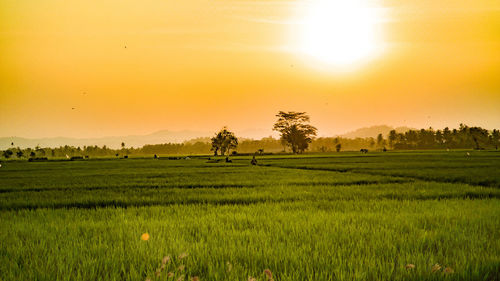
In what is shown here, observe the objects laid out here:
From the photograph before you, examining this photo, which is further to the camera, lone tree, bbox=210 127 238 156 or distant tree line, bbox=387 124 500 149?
distant tree line, bbox=387 124 500 149

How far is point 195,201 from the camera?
1237 cm

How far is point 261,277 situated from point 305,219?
13.1ft

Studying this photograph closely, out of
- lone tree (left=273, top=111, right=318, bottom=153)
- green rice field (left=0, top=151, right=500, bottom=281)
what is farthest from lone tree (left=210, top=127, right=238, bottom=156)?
green rice field (left=0, top=151, right=500, bottom=281)

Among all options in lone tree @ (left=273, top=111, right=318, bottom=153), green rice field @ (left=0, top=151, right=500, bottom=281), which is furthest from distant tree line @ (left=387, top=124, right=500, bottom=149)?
green rice field @ (left=0, top=151, right=500, bottom=281)

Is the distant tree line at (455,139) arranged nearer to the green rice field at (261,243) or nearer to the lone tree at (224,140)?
the lone tree at (224,140)

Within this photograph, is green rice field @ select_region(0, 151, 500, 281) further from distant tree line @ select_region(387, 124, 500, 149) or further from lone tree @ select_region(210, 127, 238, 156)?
distant tree line @ select_region(387, 124, 500, 149)

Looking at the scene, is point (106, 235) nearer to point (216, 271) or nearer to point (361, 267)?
point (216, 271)

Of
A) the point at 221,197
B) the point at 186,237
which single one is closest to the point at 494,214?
the point at 186,237

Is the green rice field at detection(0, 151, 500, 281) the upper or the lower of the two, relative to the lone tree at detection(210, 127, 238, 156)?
lower

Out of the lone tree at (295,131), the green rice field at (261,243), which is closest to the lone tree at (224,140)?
the lone tree at (295,131)

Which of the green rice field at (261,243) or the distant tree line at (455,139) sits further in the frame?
the distant tree line at (455,139)

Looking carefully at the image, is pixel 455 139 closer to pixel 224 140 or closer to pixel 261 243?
pixel 224 140

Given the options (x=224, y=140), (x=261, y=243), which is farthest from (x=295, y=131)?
(x=261, y=243)

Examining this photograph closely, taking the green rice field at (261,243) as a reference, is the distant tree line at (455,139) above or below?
above
